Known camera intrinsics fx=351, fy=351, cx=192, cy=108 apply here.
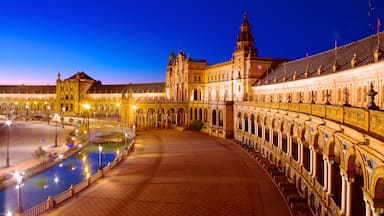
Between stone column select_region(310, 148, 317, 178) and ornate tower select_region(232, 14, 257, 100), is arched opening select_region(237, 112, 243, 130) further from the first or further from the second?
stone column select_region(310, 148, 317, 178)

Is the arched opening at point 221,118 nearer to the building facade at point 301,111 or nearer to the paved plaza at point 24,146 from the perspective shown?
the building facade at point 301,111

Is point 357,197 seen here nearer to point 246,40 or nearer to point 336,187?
point 336,187

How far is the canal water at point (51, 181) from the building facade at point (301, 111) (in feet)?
70.8

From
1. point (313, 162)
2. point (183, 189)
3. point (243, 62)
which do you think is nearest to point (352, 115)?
point (313, 162)

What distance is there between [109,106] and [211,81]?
→ 52992 millimetres

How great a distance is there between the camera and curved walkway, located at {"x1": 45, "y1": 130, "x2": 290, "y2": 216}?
23516 mm

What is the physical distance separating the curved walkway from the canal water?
4.89 metres

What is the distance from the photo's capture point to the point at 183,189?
1115 inches

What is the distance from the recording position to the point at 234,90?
75.0 metres

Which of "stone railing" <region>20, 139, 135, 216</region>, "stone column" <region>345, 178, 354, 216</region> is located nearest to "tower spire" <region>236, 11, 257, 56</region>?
"stone railing" <region>20, 139, 135, 216</region>

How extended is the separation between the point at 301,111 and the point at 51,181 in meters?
26.5

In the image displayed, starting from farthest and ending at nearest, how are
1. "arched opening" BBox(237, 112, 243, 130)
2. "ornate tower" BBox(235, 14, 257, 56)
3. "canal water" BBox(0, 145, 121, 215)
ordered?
1. "ornate tower" BBox(235, 14, 257, 56)
2. "arched opening" BBox(237, 112, 243, 130)
3. "canal water" BBox(0, 145, 121, 215)

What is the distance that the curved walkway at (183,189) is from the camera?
2352cm

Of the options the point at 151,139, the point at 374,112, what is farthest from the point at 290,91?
the point at 374,112
